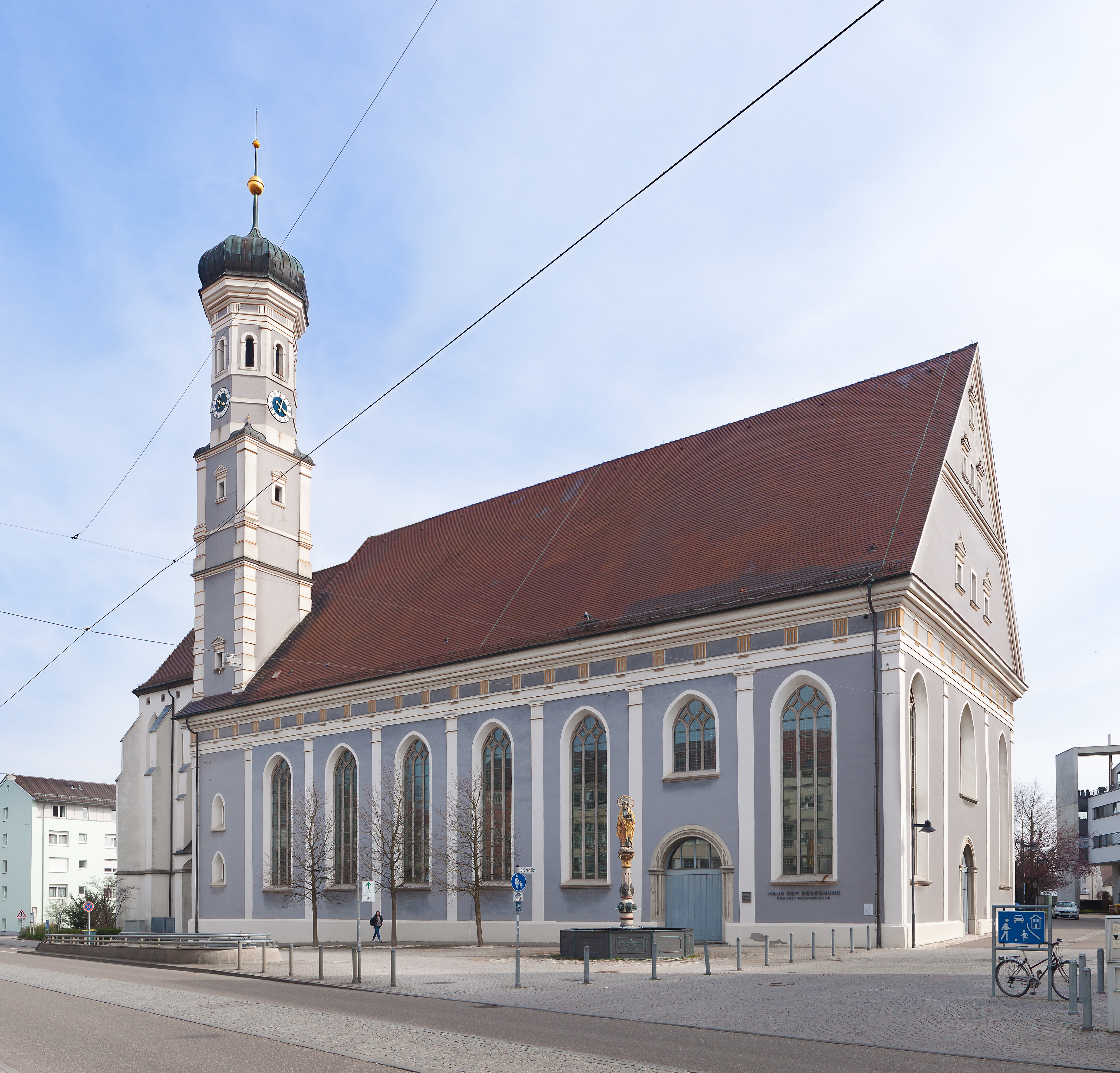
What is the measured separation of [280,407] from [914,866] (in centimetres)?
3360

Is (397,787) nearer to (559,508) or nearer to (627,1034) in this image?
(559,508)

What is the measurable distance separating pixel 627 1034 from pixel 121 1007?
→ 8.69 meters

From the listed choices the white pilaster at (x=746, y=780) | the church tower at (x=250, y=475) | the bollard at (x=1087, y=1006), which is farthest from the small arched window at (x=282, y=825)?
the bollard at (x=1087, y=1006)

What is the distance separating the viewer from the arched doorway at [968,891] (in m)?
32.7

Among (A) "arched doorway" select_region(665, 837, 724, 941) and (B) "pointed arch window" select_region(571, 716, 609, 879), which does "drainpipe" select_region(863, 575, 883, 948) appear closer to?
(A) "arched doorway" select_region(665, 837, 724, 941)

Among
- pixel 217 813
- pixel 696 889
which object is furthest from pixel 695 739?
pixel 217 813

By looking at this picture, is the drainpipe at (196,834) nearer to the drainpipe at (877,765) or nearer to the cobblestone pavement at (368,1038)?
the cobblestone pavement at (368,1038)

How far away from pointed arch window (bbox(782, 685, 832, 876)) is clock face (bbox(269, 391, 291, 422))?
95.1ft

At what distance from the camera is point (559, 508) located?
137 feet

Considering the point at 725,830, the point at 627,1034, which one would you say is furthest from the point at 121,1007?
the point at 725,830

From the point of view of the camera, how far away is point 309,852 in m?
41.0

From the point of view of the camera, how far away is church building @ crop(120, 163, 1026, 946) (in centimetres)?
2886

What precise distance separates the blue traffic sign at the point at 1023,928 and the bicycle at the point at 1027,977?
28cm

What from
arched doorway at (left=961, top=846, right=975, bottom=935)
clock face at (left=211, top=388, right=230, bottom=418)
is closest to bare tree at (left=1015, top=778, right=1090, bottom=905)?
arched doorway at (left=961, top=846, right=975, bottom=935)
